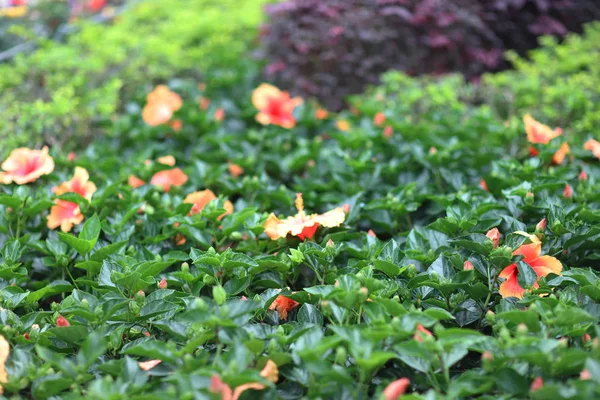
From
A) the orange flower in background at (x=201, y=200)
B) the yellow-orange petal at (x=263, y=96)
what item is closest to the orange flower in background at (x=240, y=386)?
the orange flower in background at (x=201, y=200)

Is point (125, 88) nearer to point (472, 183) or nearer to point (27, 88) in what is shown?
point (27, 88)

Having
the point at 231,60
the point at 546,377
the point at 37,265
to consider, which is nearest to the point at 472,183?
the point at 546,377

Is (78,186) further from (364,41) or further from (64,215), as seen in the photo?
(364,41)

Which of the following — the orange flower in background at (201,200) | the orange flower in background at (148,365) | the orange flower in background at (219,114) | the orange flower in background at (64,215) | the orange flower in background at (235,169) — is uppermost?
the orange flower in background at (148,365)

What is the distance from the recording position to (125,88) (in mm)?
3562

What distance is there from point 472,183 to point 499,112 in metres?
1.14

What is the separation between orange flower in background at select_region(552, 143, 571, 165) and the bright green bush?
6.19ft

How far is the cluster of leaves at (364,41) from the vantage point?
3.55 meters

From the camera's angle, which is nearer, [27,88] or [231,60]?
[27,88]

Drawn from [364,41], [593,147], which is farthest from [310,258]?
[364,41]

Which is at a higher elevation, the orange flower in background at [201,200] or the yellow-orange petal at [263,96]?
the orange flower in background at [201,200]

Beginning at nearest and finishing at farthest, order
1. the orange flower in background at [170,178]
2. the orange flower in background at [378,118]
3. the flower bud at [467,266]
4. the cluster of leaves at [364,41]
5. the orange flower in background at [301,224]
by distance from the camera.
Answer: the flower bud at [467,266]
the orange flower in background at [301,224]
the orange flower in background at [170,178]
the orange flower in background at [378,118]
the cluster of leaves at [364,41]

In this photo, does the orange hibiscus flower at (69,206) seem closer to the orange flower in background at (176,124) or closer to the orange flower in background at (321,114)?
the orange flower in background at (176,124)

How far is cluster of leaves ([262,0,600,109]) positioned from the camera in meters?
3.55
